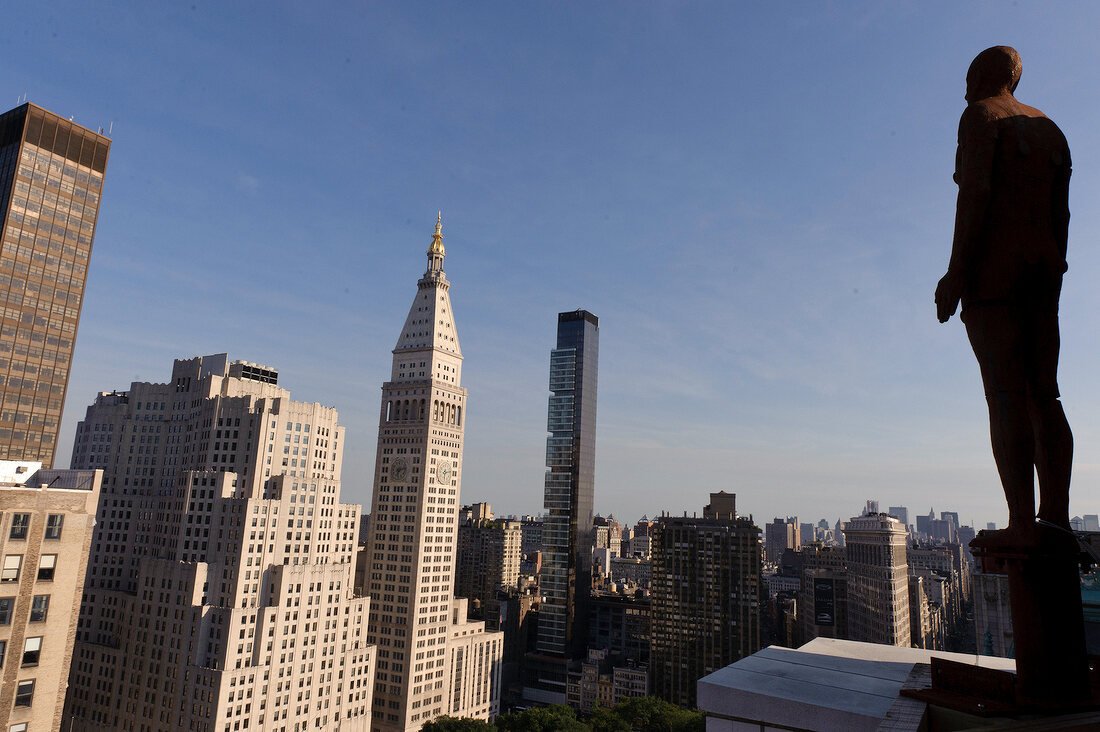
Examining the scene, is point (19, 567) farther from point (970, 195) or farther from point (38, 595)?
point (970, 195)

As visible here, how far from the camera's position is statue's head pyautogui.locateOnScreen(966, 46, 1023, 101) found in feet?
45.0

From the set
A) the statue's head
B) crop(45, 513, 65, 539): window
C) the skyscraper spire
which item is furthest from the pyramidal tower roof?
the statue's head

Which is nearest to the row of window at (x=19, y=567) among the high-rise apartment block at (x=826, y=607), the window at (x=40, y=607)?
the window at (x=40, y=607)

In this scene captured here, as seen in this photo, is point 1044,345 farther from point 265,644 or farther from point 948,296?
point 265,644

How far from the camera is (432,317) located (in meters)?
138

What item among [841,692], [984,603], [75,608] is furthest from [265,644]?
[841,692]

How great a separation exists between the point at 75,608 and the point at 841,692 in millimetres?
42234

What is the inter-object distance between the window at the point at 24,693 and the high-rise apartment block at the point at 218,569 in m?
55.6

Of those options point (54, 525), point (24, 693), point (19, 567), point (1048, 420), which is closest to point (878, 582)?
point (24, 693)

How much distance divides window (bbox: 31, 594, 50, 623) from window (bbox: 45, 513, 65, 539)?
3219 millimetres

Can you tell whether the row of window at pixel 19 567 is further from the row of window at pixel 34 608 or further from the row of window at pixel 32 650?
the row of window at pixel 32 650

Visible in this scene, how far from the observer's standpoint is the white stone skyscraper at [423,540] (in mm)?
118188

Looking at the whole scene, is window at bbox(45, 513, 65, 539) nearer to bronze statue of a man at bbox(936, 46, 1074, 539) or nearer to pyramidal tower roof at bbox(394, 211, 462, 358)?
bronze statue of a man at bbox(936, 46, 1074, 539)

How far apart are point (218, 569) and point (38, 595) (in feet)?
→ 203
